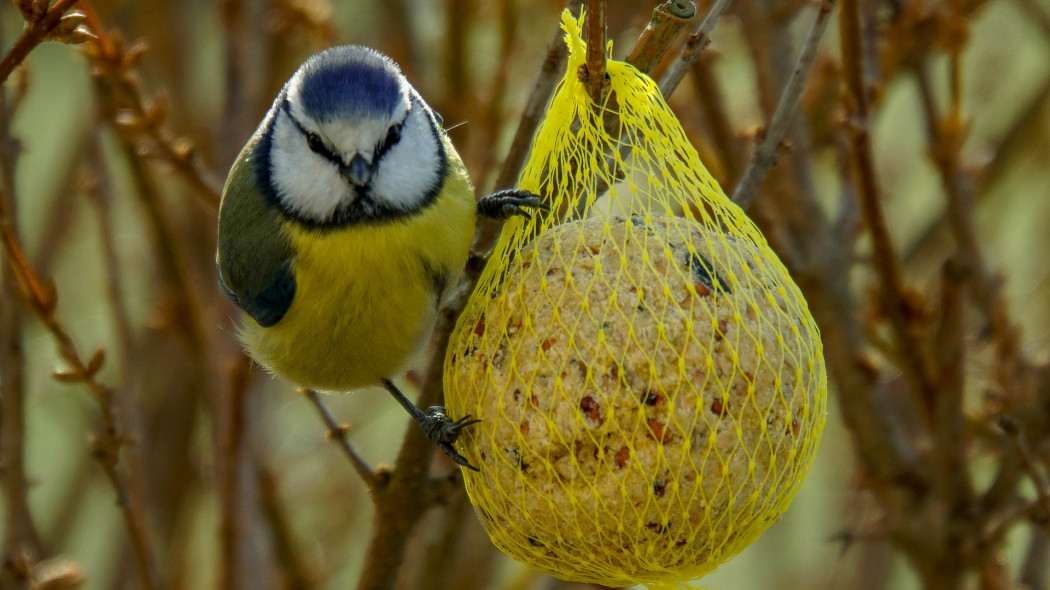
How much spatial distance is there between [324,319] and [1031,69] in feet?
10.5

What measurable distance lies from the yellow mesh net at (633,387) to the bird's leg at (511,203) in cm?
5

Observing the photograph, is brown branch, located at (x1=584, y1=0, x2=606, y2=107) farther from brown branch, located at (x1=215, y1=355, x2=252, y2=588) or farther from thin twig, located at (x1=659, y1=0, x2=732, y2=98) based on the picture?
brown branch, located at (x1=215, y1=355, x2=252, y2=588)

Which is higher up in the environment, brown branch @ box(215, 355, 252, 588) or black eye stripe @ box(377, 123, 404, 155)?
black eye stripe @ box(377, 123, 404, 155)

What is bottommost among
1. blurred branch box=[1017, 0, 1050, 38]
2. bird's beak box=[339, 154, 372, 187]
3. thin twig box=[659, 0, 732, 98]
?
bird's beak box=[339, 154, 372, 187]

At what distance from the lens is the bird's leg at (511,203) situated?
1.48m

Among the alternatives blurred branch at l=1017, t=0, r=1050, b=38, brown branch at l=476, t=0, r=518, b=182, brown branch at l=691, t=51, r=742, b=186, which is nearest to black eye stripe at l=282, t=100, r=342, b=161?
brown branch at l=691, t=51, r=742, b=186

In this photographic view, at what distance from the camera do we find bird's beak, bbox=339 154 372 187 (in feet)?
5.04

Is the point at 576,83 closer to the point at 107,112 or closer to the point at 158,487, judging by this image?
the point at 107,112

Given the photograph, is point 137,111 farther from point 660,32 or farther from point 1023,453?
point 1023,453

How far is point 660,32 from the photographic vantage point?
4.60 ft

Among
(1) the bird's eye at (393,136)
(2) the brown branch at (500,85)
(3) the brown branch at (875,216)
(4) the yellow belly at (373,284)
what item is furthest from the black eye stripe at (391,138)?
(2) the brown branch at (500,85)

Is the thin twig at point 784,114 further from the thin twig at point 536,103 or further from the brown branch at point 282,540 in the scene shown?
the brown branch at point 282,540

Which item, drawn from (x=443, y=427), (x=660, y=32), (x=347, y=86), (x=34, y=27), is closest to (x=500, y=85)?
(x=347, y=86)

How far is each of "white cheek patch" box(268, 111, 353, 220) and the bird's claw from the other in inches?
14.2
